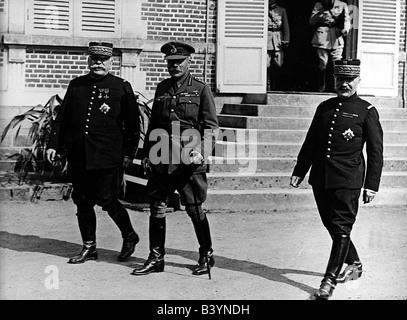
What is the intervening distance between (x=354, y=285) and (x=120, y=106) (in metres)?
2.45

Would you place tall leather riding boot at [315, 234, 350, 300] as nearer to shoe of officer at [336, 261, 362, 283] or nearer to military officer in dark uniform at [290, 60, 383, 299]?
military officer in dark uniform at [290, 60, 383, 299]

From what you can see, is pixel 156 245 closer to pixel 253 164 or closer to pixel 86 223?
pixel 86 223

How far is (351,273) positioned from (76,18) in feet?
22.5

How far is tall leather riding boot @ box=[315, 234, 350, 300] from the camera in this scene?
519 centimetres

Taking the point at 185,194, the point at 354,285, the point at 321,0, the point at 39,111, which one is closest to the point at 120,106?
the point at 185,194

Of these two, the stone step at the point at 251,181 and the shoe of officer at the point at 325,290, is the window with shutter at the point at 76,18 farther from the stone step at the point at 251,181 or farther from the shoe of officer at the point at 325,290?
the shoe of officer at the point at 325,290

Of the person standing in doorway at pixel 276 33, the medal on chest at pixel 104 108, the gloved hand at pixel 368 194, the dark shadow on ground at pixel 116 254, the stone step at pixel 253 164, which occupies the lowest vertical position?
the dark shadow on ground at pixel 116 254

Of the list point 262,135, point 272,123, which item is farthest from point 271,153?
point 272,123

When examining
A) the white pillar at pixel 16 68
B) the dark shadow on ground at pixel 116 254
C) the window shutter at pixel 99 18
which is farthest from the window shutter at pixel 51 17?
the dark shadow on ground at pixel 116 254

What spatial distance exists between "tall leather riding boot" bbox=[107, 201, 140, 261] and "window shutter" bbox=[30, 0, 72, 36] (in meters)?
5.40

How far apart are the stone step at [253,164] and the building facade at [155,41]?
7.34 feet

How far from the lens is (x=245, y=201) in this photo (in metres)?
8.71

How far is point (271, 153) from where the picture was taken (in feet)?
32.6

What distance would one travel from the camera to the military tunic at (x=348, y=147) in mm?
5398
